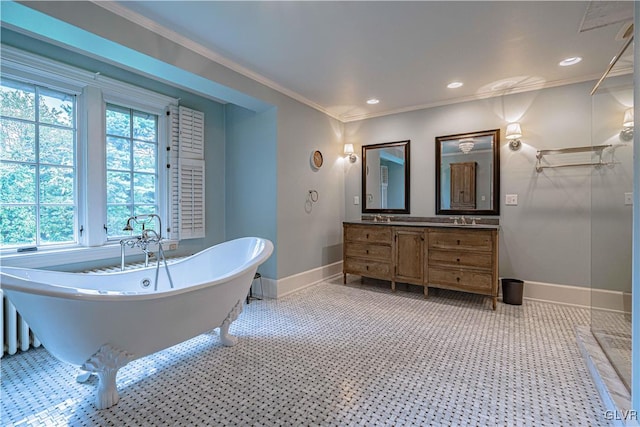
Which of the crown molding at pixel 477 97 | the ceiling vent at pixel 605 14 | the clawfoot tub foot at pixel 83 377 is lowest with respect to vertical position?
the clawfoot tub foot at pixel 83 377

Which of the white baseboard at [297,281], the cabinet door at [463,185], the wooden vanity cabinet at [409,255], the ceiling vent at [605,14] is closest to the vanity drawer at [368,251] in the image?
the wooden vanity cabinet at [409,255]

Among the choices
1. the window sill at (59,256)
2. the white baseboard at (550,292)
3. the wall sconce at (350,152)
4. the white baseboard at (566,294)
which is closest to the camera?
the window sill at (59,256)

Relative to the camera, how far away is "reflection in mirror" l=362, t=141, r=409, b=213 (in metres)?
4.23

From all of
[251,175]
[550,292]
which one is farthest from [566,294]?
[251,175]

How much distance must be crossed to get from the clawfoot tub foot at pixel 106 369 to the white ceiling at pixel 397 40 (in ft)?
7.30

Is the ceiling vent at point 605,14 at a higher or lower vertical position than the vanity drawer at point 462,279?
higher

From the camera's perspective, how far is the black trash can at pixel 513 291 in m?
3.25

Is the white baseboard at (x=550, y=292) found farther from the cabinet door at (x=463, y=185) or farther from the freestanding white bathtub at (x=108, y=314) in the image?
the freestanding white bathtub at (x=108, y=314)

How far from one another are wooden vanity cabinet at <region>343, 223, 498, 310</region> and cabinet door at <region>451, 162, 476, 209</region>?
0.65 meters

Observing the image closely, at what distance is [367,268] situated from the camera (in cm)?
395

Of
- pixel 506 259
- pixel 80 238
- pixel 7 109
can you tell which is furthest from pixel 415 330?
pixel 7 109

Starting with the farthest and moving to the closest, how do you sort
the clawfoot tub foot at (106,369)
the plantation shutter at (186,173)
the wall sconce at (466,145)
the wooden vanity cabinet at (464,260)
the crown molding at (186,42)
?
the wall sconce at (466,145) → the plantation shutter at (186,173) → the wooden vanity cabinet at (464,260) → the crown molding at (186,42) → the clawfoot tub foot at (106,369)

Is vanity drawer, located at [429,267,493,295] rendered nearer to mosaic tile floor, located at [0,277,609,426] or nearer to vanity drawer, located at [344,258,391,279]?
mosaic tile floor, located at [0,277,609,426]

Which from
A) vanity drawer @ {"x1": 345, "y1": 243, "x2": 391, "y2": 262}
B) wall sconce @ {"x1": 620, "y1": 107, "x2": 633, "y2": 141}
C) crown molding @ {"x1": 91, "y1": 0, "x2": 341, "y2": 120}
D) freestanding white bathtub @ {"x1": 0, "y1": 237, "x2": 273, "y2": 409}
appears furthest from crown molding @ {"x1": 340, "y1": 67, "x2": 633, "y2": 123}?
freestanding white bathtub @ {"x1": 0, "y1": 237, "x2": 273, "y2": 409}
